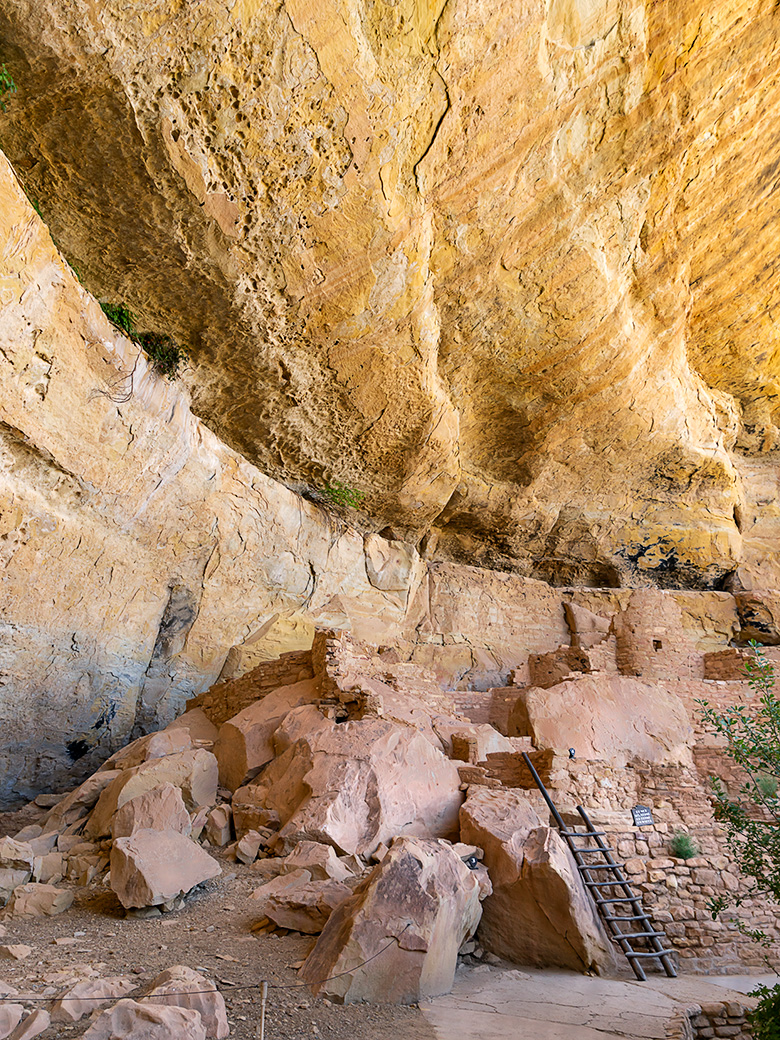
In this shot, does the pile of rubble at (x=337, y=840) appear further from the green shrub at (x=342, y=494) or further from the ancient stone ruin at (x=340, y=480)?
the green shrub at (x=342, y=494)

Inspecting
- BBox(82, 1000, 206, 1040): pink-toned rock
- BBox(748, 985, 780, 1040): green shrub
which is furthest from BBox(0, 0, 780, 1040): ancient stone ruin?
BBox(748, 985, 780, 1040): green shrub

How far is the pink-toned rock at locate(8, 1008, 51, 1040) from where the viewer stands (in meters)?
2.58

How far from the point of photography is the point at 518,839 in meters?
5.01

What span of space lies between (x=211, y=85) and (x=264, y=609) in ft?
22.8

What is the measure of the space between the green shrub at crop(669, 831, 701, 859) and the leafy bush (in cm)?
740

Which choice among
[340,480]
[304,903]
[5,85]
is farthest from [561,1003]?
[340,480]

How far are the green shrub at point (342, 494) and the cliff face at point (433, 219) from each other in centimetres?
35

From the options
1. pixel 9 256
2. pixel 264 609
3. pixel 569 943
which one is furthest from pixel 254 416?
pixel 569 943

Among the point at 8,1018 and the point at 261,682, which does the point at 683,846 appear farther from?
the point at 8,1018

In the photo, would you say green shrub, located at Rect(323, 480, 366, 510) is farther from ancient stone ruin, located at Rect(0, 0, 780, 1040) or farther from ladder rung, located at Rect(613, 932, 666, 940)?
ladder rung, located at Rect(613, 932, 666, 940)

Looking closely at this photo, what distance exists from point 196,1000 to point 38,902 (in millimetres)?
2296

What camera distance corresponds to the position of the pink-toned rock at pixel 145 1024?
2523mm

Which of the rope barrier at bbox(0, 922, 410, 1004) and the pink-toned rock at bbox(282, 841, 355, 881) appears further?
the pink-toned rock at bbox(282, 841, 355, 881)

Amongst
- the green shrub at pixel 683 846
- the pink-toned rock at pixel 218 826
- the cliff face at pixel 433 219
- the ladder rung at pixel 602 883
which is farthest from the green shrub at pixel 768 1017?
the cliff face at pixel 433 219
